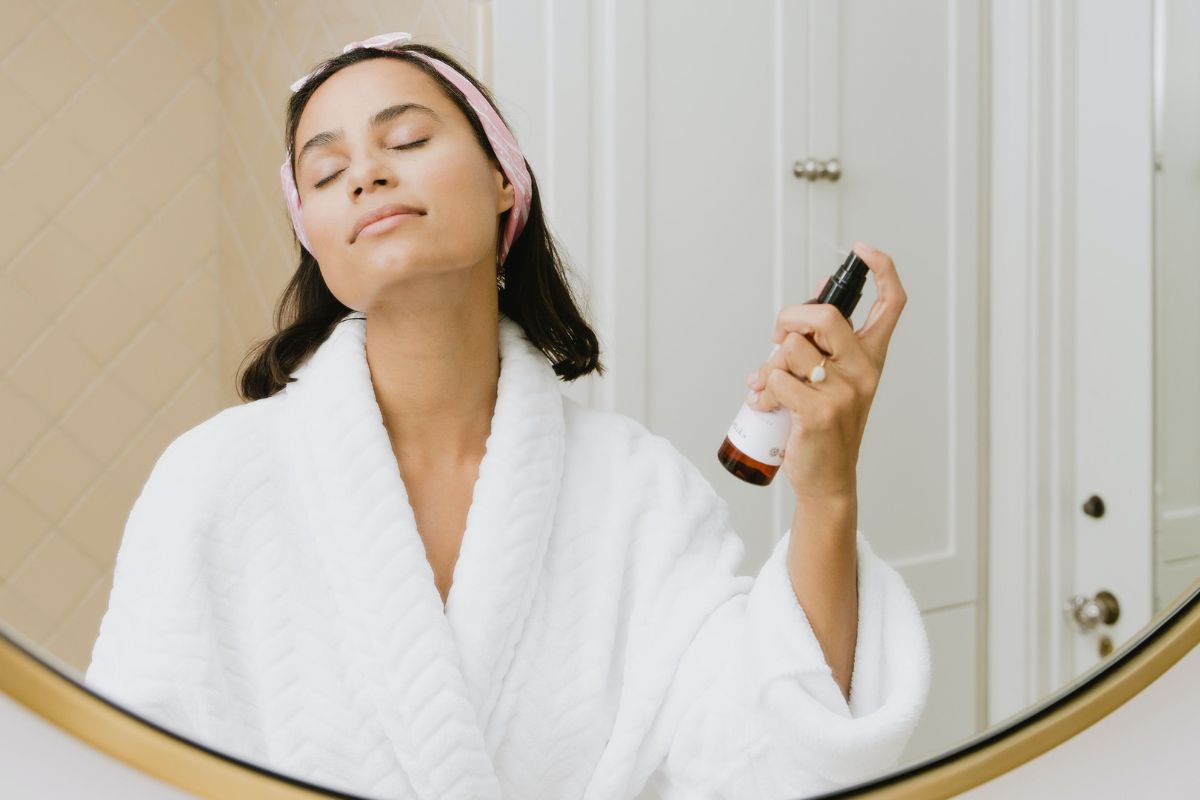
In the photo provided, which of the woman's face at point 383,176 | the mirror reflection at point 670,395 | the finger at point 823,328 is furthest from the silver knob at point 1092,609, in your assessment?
the woman's face at point 383,176

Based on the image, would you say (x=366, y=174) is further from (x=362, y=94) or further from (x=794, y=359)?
(x=794, y=359)

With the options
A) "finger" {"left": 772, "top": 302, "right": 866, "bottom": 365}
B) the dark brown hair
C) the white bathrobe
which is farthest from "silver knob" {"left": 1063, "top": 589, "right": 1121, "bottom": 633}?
the dark brown hair

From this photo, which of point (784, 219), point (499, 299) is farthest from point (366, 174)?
point (784, 219)

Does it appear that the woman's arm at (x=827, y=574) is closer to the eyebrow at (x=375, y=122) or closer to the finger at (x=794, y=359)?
the finger at (x=794, y=359)

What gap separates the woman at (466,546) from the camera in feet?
1.62

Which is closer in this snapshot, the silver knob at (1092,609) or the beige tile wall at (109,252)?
the beige tile wall at (109,252)

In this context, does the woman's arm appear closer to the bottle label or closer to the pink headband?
the bottle label

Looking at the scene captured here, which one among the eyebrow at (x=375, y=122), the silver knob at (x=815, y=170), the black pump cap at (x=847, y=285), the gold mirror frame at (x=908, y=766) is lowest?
the gold mirror frame at (x=908, y=766)

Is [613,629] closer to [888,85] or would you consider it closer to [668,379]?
[668,379]

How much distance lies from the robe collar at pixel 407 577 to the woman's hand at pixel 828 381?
16cm

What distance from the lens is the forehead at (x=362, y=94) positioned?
485mm

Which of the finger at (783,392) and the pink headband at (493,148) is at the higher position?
the pink headband at (493,148)

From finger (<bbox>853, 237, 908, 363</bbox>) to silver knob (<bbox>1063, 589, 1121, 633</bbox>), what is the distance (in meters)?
0.19

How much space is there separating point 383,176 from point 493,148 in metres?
0.07
